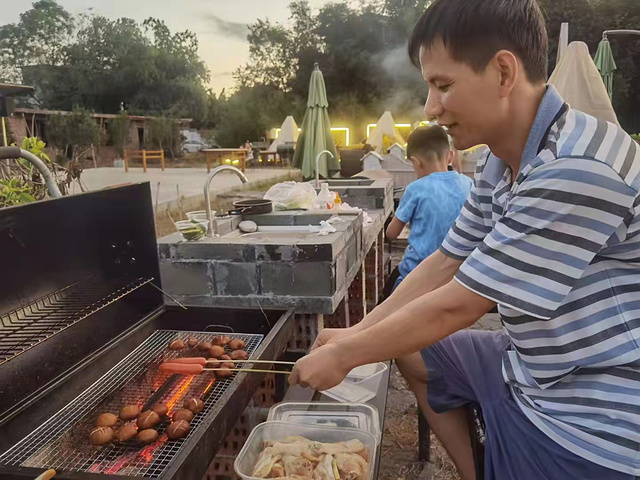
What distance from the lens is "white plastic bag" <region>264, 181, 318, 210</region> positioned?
4.43 meters

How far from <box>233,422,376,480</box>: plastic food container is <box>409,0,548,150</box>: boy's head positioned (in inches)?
44.5

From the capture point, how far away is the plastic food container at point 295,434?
173 cm

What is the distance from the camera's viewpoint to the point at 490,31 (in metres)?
1.49

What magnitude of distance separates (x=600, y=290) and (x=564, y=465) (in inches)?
22.0

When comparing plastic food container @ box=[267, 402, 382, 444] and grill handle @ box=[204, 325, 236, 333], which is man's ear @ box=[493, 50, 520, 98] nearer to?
plastic food container @ box=[267, 402, 382, 444]

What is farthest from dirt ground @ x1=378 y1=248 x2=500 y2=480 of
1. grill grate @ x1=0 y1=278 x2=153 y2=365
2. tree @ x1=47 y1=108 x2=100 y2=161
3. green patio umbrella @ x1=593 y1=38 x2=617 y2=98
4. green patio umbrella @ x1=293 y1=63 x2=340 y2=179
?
tree @ x1=47 y1=108 x2=100 y2=161

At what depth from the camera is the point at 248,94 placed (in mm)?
41938

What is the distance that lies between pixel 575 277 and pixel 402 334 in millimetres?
546

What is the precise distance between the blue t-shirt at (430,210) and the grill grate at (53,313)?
245 cm

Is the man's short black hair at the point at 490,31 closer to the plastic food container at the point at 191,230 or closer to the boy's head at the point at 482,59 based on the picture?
the boy's head at the point at 482,59

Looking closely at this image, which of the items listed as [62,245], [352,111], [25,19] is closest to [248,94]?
[352,111]

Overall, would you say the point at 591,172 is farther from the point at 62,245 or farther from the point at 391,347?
the point at 62,245

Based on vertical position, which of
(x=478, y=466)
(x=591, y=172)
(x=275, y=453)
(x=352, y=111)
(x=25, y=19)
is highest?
(x=25, y=19)

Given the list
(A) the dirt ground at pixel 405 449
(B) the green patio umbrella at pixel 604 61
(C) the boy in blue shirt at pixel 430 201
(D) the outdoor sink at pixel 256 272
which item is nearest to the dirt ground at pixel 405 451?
(A) the dirt ground at pixel 405 449
